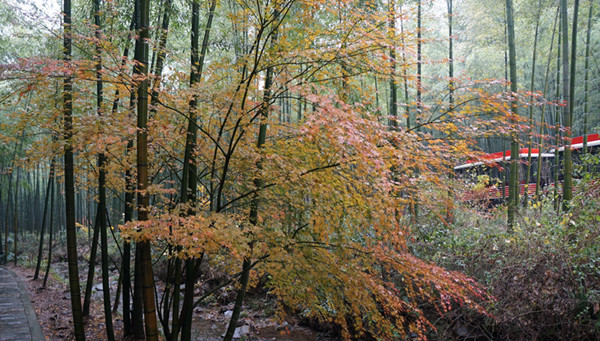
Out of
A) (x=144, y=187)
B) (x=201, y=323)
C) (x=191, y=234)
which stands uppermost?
(x=144, y=187)

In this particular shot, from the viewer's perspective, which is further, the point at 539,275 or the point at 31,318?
the point at 31,318

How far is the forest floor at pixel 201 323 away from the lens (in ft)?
19.2

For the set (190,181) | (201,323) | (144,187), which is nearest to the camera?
(144,187)

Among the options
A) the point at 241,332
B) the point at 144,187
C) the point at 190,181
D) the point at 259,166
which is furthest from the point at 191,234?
the point at 241,332

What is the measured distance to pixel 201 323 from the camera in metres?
6.82

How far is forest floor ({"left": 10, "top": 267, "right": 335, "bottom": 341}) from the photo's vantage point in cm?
584

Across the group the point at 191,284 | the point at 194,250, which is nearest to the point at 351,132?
the point at 194,250

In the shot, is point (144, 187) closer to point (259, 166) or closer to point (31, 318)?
point (259, 166)

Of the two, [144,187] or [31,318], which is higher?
[144,187]

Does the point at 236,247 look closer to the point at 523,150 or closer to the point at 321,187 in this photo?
the point at 321,187

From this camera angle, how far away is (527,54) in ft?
39.5

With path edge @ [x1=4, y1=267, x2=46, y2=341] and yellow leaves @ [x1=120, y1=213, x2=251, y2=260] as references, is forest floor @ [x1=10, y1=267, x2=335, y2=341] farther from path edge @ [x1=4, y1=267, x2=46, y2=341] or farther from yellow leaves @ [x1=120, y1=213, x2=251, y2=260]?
yellow leaves @ [x1=120, y1=213, x2=251, y2=260]

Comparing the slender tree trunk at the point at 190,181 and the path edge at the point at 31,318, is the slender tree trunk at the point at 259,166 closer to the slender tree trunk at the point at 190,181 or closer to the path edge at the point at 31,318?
the slender tree trunk at the point at 190,181

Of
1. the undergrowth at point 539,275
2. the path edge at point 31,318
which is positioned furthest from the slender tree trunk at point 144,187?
the path edge at point 31,318
